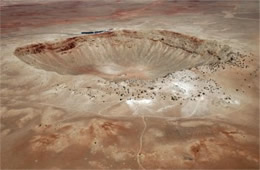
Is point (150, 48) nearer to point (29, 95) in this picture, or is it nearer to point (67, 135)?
point (29, 95)

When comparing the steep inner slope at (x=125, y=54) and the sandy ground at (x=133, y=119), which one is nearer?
the sandy ground at (x=133, y=119)

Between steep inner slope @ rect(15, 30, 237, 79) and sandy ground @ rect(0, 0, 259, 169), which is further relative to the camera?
steep inner slope @ rect(15, 30, 237, 79)

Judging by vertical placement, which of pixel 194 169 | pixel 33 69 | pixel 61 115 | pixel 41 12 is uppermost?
→ pixel 41 12

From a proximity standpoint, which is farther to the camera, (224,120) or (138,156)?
(224,120)

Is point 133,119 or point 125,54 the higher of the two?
point 125,54

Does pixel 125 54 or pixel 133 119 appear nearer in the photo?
pixel 133 119

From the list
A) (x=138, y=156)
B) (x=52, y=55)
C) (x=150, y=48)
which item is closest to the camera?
(x=138, y=156)

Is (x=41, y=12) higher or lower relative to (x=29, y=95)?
higher

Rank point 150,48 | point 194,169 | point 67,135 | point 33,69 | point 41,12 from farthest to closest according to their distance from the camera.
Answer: point 41,12
point 150,48
point 33,69
point 67,135
point 194,169

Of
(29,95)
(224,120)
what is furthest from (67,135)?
(224,120)

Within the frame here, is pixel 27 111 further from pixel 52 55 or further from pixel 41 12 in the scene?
pixel 41 12
